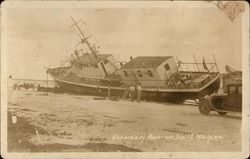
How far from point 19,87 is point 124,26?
13.6 inches

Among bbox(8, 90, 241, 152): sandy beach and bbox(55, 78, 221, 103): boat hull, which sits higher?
bbox(55, 78, 221, 103): boat hull

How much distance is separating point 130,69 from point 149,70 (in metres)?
0.06

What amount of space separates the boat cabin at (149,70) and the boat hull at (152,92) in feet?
0.10

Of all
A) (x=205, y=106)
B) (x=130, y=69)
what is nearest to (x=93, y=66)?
(x=130, y=69)

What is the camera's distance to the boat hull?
1.29 metres

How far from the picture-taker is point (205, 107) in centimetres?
128

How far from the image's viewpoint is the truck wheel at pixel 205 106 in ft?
4.20

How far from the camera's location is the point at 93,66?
1328 mm

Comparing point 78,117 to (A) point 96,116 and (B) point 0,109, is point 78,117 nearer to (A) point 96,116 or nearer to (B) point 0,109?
(A) point 96,116

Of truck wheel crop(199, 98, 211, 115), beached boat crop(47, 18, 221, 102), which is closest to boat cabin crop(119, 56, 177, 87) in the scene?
beached boat crop(47, 18, 221, 102)

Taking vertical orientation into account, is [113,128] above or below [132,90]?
below

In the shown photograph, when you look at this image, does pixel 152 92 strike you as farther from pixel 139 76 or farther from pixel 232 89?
pixel 232 89

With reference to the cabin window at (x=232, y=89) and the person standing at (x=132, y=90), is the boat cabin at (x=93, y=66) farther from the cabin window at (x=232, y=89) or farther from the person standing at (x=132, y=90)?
the cabin window at (x=232, y=89)

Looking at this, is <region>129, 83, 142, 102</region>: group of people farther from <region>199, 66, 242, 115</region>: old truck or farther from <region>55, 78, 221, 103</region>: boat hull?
<region>199, 66, 242, 115</region>: old truck
